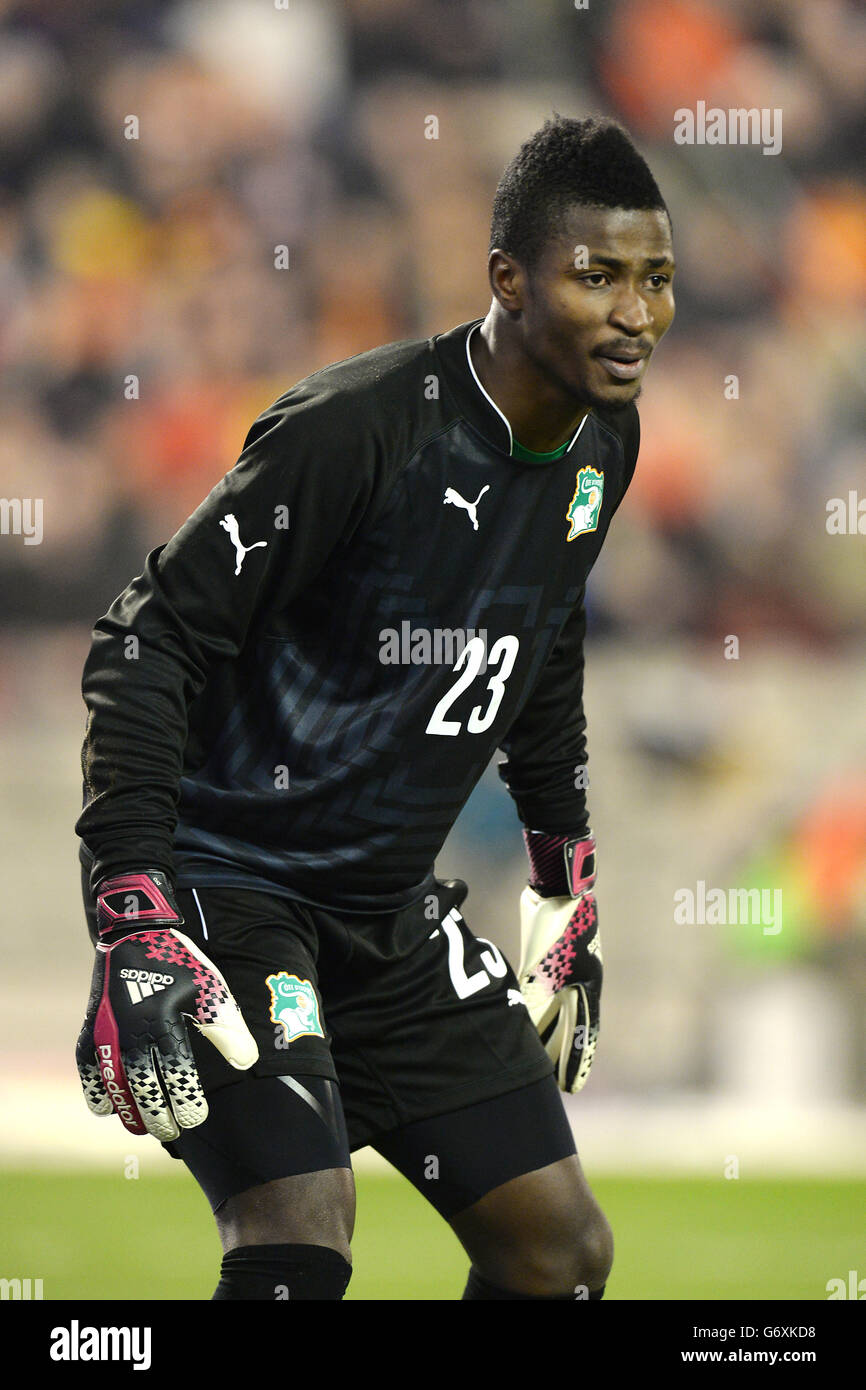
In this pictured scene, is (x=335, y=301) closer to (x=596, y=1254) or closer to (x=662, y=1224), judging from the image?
(x=662, y=1224)

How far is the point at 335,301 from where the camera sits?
29.9ft

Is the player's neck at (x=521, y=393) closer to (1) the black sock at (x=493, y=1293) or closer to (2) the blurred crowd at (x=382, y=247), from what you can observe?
(1) the black sock at (x=493, y=1293)

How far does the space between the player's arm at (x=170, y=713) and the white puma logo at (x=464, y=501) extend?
0.13 meters

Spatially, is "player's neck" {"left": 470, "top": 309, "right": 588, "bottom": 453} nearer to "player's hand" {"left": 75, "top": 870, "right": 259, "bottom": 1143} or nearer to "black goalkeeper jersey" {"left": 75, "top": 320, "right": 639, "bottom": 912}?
"black goalkeeper jersey" {"left": 75, "top": 320, "right": 639, "bottom": 912}

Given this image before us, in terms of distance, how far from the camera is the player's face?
100 inches

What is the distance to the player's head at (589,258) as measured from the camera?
2549mm

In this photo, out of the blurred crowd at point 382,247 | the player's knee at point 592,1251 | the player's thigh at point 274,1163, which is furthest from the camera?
the blurred crowd at point 382,247

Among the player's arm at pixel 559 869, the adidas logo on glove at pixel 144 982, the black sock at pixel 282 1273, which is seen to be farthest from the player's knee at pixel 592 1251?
the adidas logo on glove at pixel 144 982

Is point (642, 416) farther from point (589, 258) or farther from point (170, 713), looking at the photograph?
point (170, 713)

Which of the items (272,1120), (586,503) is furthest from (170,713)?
(586,503)

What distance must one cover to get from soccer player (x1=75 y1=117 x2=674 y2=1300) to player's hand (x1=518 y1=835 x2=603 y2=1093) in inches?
9.7

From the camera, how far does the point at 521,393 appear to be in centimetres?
270

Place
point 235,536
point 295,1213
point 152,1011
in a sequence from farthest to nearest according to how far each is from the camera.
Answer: point 235,536 < point 295,1213 < point 152,1011

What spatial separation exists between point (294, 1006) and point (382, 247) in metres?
7.35
